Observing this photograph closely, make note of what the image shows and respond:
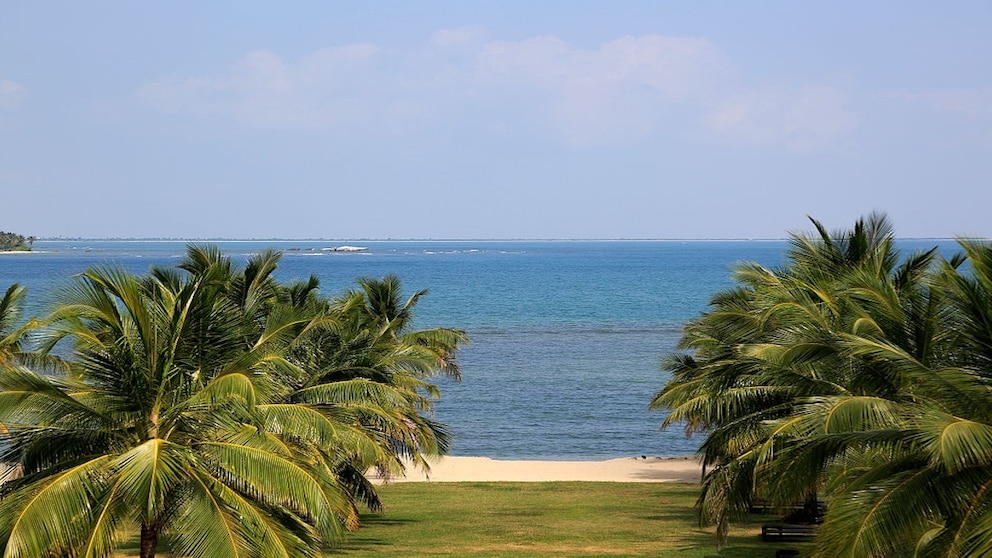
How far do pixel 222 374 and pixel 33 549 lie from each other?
292 cm

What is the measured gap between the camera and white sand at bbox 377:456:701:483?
33.8m

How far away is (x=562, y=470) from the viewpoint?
117 ft

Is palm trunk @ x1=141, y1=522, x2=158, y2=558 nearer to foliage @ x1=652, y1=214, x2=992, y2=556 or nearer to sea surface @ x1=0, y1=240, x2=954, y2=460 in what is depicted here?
sea surface @ x1=0, y1=240, x2=954, y2=460

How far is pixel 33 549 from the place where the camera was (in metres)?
11.5

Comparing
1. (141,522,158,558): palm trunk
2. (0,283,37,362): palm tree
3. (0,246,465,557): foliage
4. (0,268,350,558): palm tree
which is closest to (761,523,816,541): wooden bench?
(0,246,465,557): foliage

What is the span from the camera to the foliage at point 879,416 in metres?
10.7

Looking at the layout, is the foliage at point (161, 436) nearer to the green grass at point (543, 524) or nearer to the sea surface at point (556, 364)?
the sea surface at point (556, 364)

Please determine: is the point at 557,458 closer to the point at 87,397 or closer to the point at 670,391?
the point at 670,391

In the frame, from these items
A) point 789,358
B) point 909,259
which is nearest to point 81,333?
point 789,358

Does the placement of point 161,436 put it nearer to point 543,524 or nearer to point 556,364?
point 543,524

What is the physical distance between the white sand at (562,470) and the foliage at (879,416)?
54.1 feet

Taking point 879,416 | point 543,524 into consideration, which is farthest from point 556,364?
point 879,416

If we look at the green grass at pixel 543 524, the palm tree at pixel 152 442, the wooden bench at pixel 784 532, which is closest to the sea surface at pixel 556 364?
the palm tree at pixel 152 442

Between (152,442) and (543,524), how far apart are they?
12850mm
